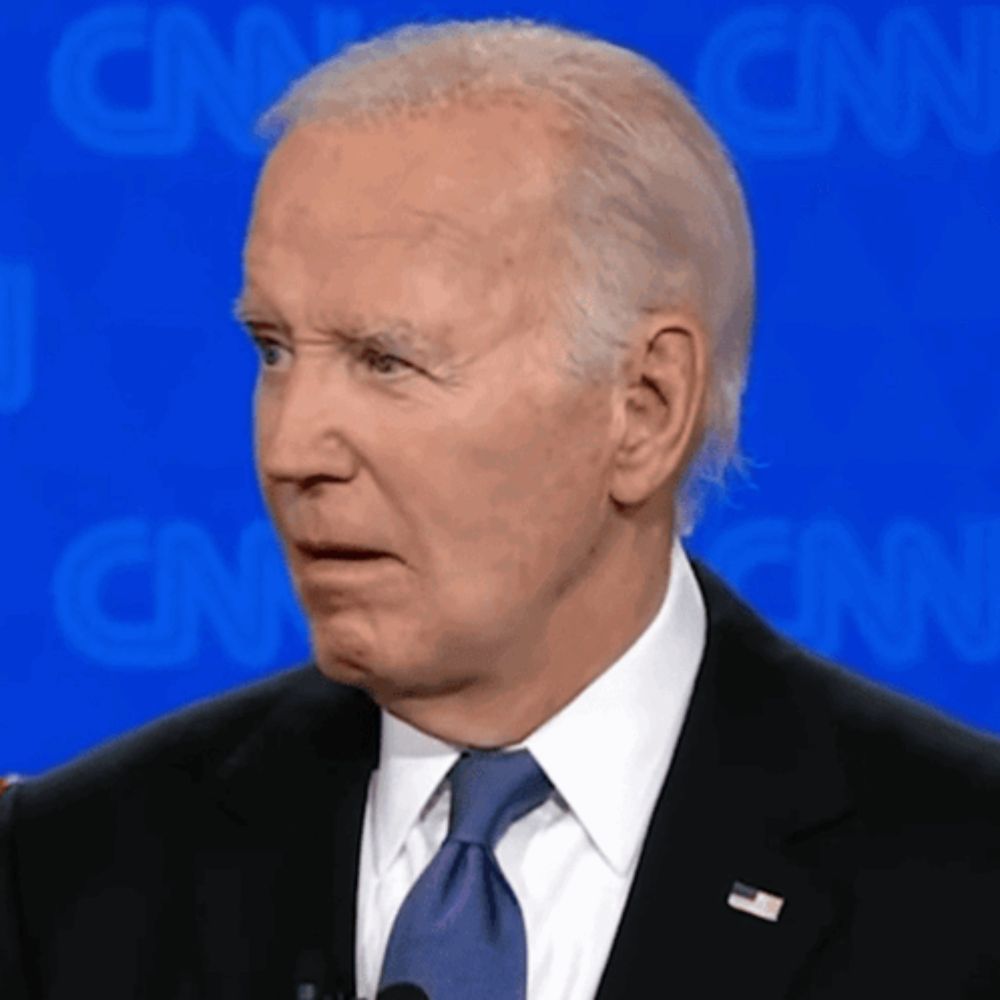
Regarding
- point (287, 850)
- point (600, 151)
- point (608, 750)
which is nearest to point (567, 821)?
point (608, 750)

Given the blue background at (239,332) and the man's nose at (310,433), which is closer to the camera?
the man's nose at (310,433)

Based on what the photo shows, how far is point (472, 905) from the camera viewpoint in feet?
6.11

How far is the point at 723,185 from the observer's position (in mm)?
1894

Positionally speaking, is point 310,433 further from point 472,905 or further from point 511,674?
point 472,905

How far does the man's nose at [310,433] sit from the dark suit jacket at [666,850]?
0.96 ft

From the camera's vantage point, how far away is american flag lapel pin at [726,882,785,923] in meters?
1.87

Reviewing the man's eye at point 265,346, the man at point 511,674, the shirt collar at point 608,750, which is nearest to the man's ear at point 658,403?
the man at point 511,674

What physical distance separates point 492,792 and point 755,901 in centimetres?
17

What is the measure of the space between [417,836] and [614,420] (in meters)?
0.30

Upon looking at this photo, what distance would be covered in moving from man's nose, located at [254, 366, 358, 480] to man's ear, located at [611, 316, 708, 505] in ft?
0.62

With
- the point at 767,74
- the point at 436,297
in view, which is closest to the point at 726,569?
the point at 767,74

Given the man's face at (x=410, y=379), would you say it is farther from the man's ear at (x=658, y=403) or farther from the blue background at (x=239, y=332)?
the blue background at (x=239, y=332)

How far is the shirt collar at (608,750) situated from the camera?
190 cm

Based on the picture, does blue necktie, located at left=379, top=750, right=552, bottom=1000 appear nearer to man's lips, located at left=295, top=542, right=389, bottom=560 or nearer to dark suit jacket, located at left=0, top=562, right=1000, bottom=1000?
dark suit jacket, located at left=0, top=562, right=1000, bottom=1000
